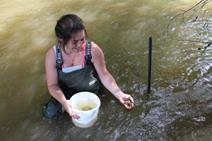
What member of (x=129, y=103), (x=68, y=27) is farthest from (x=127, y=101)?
(x=68, y=27)

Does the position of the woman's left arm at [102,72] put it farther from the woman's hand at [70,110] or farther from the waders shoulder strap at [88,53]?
the woman's hand at [70,110]

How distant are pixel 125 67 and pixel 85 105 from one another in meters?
1.14

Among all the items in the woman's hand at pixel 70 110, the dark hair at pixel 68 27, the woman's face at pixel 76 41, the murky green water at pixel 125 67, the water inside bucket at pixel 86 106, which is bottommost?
the murky green water at pixel 125 67

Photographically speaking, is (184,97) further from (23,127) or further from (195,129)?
(23,127)

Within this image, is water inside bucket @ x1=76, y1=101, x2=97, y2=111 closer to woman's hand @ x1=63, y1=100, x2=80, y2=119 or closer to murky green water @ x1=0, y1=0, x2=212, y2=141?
woman's hand @ x1=63, y1=100, x2=80, y2=119

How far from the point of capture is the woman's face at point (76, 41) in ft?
9.96

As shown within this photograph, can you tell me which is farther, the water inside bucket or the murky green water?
the murky green water

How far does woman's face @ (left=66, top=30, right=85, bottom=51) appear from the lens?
9.96 feet

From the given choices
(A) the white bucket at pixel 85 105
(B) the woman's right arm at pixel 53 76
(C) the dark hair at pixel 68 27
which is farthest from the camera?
(B) the woman's right arm at pixel 53 76

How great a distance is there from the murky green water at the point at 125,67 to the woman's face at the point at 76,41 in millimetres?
767

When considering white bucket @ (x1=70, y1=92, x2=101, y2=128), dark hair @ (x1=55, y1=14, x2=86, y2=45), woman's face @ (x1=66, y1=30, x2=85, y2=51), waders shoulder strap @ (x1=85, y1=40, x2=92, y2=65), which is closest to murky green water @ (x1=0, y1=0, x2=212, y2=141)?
white bucket @ (x1=70, y1=92, x2=101, y2=128)

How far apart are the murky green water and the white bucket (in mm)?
244

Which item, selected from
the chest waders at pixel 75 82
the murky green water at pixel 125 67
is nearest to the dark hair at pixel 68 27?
the chest waders at pixel 75 82

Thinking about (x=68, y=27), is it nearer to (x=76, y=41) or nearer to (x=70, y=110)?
(x=76, y=41)
